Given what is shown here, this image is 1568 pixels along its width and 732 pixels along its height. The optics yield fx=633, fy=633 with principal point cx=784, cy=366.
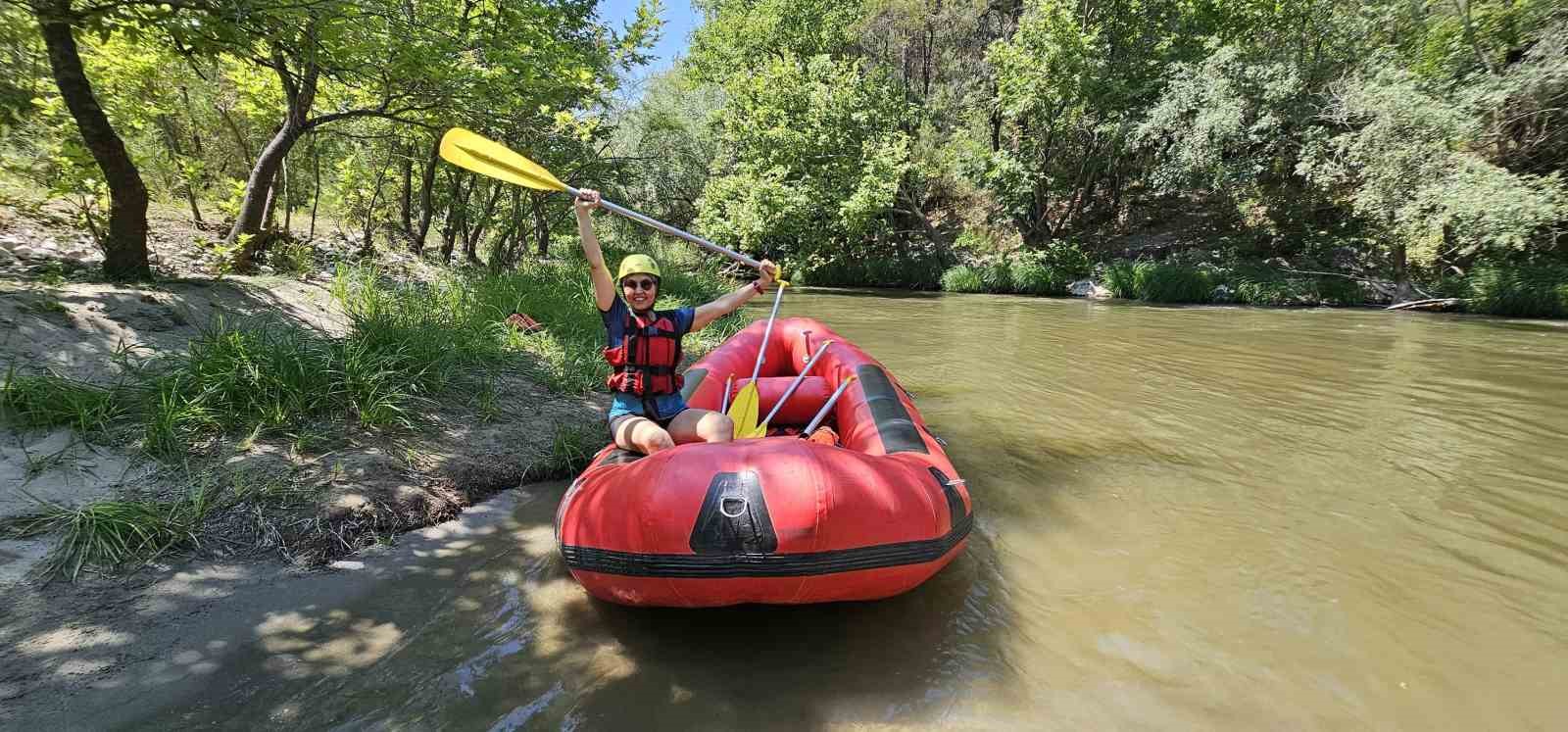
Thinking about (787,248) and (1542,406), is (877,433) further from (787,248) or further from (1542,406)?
(787,248)

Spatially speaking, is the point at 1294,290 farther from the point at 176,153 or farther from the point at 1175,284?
the point at 176,153

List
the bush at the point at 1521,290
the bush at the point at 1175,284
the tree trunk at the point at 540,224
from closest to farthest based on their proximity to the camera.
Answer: the tree trunk at the point at 540,224 < the bush at the point at 1521,290 < the bush at the point at 1175,284

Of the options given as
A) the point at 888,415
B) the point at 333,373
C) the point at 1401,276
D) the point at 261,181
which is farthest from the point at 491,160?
the point at 1401,276

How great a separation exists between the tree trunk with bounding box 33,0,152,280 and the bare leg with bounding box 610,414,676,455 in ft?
11.5

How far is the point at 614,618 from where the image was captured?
2.26 m

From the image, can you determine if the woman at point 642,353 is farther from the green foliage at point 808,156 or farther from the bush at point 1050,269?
the bush at point 1050,269

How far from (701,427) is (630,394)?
408 millimetres

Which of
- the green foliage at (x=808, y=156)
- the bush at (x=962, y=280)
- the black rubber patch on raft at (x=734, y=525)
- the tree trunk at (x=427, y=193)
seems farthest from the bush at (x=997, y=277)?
the black rubber patch on raft at (x=734, y=525)

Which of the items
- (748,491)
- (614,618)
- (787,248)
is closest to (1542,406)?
(748,491)

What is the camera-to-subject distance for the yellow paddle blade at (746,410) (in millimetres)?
3457

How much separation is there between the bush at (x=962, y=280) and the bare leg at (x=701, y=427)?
15291 mm

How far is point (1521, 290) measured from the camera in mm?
10305

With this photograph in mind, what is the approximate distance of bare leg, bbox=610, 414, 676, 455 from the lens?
2.74m

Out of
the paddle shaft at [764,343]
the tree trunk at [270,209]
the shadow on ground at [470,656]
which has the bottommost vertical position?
the shadow on ground at [470,656]
